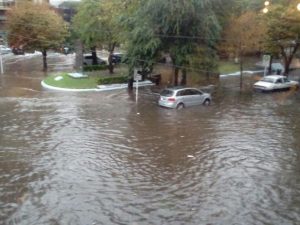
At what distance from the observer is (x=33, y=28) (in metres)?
42.3

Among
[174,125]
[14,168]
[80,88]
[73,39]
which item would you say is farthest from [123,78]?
[14,168]

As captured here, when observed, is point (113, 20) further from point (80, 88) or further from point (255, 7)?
point (255, 7)

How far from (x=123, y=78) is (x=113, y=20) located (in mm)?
5159

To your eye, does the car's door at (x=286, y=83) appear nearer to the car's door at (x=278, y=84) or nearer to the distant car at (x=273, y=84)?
the distant car at (x=273, y=84)

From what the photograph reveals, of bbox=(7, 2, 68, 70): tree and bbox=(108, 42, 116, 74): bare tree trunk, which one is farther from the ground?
bbox=(7, 2, 68, 70): tree

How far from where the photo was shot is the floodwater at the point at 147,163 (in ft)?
39.7

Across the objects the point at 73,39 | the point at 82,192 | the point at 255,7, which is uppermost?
the point at 255,7

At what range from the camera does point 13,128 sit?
21.3 metres

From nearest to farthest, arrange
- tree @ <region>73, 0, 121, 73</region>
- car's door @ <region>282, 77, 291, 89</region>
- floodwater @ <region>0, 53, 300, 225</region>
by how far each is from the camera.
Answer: floodwater @ <region>0, 53, 300, 225</region> → car's door @ <region>282, 77, 291, 89</region> → tree @ <region>73, 0, 121, 73</region>

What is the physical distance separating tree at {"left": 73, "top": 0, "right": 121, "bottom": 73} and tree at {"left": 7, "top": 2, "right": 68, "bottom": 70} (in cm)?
364

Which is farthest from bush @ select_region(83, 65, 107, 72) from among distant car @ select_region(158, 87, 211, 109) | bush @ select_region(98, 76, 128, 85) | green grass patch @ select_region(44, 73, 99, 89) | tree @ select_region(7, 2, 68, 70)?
distant car @ select_region(158, 87, 211, 109)

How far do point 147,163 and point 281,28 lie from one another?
24.9 metres

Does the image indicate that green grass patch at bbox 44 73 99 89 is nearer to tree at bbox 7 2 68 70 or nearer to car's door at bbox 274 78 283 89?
tree at bbox 7 2 68 70

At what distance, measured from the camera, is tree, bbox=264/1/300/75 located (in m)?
35.0
